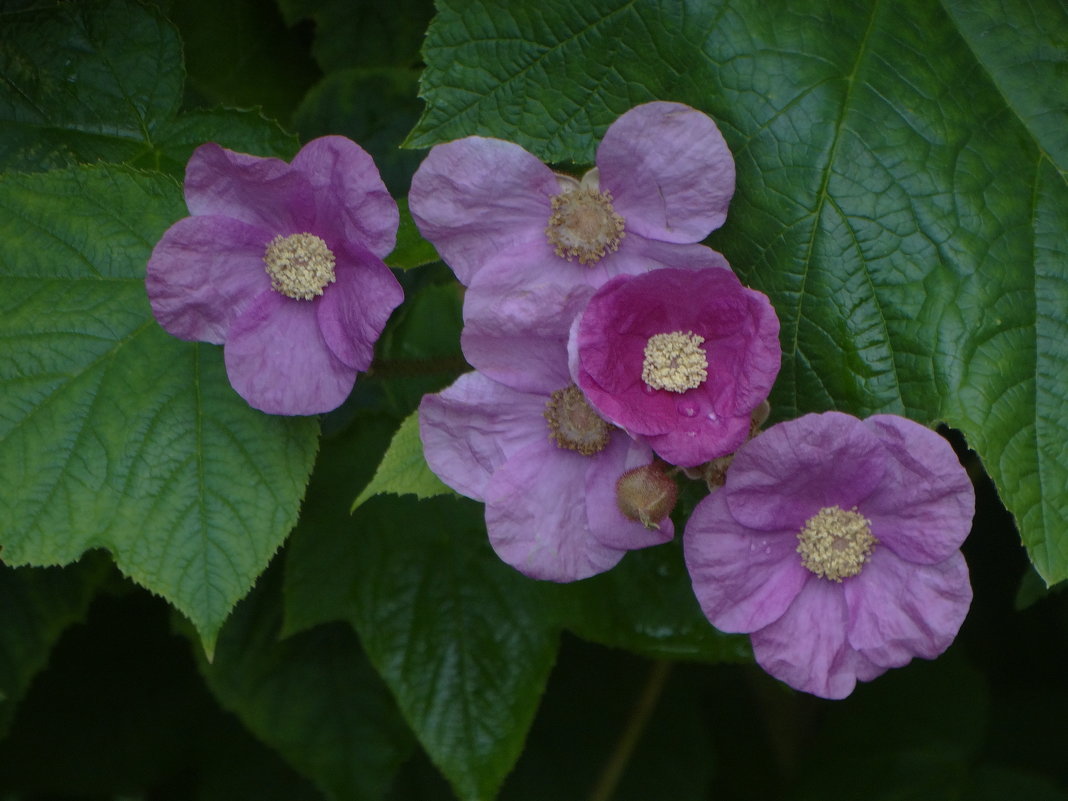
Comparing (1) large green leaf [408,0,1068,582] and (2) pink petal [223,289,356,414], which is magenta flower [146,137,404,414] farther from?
(1) large green leaf [408,0,1068,582]

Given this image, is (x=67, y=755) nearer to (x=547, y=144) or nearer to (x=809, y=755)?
(x=809, y=755)

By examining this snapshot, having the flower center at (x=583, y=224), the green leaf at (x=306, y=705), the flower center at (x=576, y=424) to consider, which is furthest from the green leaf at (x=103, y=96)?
the green leaf at (x=306, y=705)

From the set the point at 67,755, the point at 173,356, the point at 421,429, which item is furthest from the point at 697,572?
the point at 67,755

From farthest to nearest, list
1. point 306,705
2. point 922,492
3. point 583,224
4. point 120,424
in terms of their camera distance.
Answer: point 306,705 < point 120,424 < point 583,224 < point 922,492

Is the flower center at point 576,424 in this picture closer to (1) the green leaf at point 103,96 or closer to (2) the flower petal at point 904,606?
(2) the flower petal at point 904,606

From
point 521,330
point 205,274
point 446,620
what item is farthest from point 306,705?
point 521,330

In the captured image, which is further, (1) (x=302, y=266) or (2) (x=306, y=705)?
(2) (x=306, y=705)

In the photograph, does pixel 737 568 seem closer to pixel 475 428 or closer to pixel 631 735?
pixel 475 428
